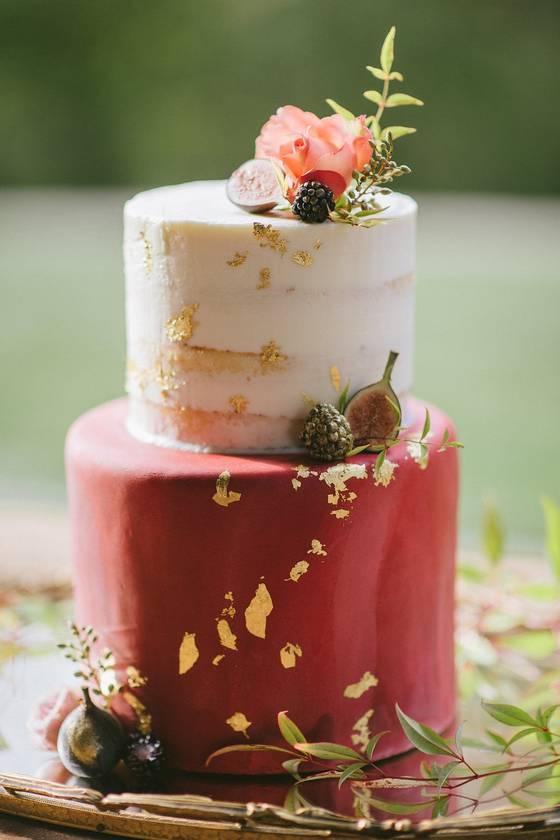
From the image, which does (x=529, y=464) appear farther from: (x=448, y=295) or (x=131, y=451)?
(x=131, y=451)

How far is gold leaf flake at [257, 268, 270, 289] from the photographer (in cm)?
138

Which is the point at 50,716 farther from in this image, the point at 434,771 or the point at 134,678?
the point at 434,771

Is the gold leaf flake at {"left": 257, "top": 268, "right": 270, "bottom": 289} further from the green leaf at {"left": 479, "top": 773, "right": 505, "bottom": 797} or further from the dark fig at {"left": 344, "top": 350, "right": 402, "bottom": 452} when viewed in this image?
the green leaf at {"left": 479, "top": 773, "right": 505, "bottom": 797}

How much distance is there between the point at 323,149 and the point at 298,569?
1.71 feet

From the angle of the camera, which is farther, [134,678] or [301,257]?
[134,678]

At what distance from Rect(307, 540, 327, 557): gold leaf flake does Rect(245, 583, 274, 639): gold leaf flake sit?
75 millimetres

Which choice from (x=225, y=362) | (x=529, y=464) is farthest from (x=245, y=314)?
(x=529, y=464)

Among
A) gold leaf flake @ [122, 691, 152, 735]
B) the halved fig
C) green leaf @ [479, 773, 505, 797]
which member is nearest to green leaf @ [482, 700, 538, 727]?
green leaf @ [479, 773, 505, 797]

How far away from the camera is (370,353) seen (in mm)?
1453

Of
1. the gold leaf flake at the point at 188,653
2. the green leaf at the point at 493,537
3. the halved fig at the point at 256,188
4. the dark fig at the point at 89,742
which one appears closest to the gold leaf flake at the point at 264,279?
the halved fig at the point at 256,188

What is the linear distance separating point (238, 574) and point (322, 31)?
23.1 ft

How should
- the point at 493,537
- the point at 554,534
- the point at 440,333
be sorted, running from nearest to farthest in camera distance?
the point at 554,534, the point at 493,537, the point at 440,333

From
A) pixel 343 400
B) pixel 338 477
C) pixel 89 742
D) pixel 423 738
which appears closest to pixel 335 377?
pixel 343 400

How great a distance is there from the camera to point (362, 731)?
4.92ft
